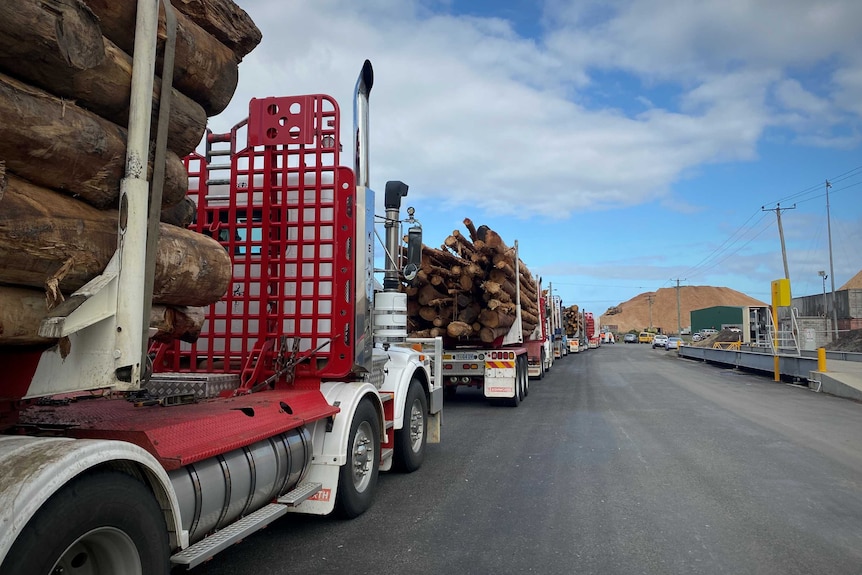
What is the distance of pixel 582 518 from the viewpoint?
523cm

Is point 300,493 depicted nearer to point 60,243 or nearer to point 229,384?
point 229,384

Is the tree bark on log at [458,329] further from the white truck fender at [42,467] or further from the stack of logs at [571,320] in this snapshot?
the stack of logs at [571,320]

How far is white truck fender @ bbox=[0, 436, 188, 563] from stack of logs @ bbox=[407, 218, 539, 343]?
10552mm

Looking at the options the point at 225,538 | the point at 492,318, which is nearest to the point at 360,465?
the point at 225,538

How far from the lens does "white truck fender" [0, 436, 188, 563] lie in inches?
80.7

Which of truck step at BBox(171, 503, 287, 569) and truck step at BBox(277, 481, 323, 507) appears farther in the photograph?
truck step at BBox(277, 481, 323, 507)

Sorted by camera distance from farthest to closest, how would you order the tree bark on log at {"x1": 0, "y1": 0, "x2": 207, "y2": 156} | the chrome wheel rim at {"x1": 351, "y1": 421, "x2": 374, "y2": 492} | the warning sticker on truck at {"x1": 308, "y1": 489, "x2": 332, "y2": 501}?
the chrome wheel rim at {"x1": 351, "y1": 421, "x2": 374, "y2": 492} < the warning sticker on truck at {"x1": 308, "y1": 489, "x2": 332, "y2": 501} < the tree bark on log at {"x1": 0, "y1": 0, "x2": 207, "y2": 156}

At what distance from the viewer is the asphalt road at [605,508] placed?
4.27 meters

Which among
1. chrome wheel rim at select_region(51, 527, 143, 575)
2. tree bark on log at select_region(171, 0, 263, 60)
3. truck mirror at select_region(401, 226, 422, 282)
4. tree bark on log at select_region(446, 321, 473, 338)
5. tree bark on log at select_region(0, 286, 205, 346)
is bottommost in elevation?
chrome wheel rim at select_region(51, 527, 143, 575)

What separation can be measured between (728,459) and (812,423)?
408 cm

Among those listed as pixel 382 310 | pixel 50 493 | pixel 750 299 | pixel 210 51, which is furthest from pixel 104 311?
pixel 750 299

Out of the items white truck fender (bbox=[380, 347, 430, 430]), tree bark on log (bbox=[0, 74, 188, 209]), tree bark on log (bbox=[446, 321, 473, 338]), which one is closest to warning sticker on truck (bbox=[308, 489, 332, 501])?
white truck fender (bbox=[380, 347, 430, 430])

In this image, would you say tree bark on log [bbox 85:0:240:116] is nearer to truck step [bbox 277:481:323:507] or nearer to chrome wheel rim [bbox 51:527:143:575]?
chrome wheel rim [bbox 51:527:143:575]

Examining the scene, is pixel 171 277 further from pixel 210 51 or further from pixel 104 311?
pixel 210 51
